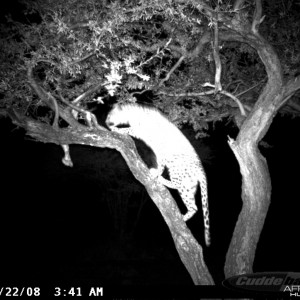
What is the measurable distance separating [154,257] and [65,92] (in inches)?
299

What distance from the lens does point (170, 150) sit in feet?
17.8

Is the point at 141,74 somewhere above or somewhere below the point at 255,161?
above

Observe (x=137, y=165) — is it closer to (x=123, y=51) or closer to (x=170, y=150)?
(x=170, y=150)

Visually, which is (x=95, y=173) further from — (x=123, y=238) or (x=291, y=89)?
(x=291, y=89)

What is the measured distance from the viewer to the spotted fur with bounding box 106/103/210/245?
5430 mm

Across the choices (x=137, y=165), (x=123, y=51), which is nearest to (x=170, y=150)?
(x=137, y=165)

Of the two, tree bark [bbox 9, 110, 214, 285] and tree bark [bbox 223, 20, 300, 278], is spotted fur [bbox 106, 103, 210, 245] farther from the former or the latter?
tree bark [bbox 223, 20, 300, 278]

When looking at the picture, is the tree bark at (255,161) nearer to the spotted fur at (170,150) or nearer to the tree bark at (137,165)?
the tree bark at (137,165)

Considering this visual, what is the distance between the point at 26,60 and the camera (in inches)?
171

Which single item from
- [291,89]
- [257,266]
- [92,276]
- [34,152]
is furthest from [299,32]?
[34,152]

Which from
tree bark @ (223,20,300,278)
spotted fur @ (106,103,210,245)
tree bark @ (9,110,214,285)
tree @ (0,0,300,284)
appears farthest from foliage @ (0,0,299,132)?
tree bark @ (223,20,300,278)

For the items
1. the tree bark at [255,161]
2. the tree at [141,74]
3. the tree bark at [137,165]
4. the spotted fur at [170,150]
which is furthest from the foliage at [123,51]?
the tree bark at [255,161]

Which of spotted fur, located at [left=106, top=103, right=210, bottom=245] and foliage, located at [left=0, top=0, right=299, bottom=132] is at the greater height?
foliage, located at [left=0, top=0, right=299, bottom=132]

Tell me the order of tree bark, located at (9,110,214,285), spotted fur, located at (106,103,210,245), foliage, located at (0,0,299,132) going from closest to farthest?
1. foliage, located at (0,0,299,132)
2. tree bark, located at (9,110,214,285)
3. spotted fur, located at (106,103,210,245)
